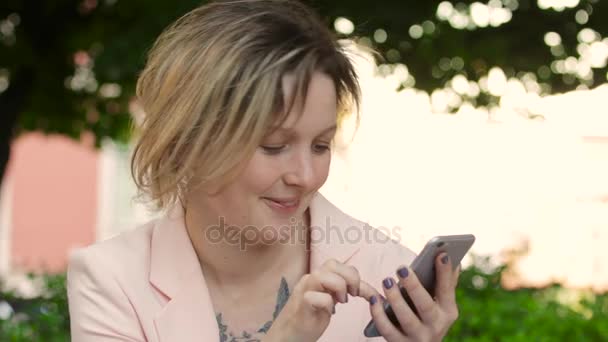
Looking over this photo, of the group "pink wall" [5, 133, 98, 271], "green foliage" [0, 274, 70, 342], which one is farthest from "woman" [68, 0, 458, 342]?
"pink wall" [5, 133, 98, 271]

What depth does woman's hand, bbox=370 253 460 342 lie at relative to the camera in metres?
2.08

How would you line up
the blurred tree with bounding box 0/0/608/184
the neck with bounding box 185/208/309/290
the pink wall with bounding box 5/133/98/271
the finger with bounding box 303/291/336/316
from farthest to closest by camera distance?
the pink wall with bounding box 5/133/98/271 → the blurred tree with bounding box 0/0/608/184 → the neck with bounding box 185/208/309/290 → the finger with bounding box 303/291/336/316

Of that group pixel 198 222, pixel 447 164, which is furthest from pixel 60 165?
pixel 198 222

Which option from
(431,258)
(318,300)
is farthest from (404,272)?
(318,300)

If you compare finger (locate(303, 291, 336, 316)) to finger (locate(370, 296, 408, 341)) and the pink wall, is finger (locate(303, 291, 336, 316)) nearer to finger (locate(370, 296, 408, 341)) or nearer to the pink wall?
finger (locate(370, 296, 408, 341))

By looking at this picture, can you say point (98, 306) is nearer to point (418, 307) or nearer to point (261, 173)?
point (261, 173)

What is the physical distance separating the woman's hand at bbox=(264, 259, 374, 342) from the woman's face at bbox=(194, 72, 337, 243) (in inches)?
8.1

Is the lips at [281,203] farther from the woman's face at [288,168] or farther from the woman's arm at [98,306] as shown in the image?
the woman's arm at [98,306]

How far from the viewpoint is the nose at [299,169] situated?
7.14ft

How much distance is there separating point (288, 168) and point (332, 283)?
0.29m

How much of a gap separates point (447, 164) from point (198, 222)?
21.9 ft

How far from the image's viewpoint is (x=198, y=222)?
2486 mm

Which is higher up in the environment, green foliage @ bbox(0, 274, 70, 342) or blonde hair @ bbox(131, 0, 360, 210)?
blonde hair @ bbox(131, 0, 360, 210)

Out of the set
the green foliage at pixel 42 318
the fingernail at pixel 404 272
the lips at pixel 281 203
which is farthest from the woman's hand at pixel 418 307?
the green foliage at pixel 42 318
